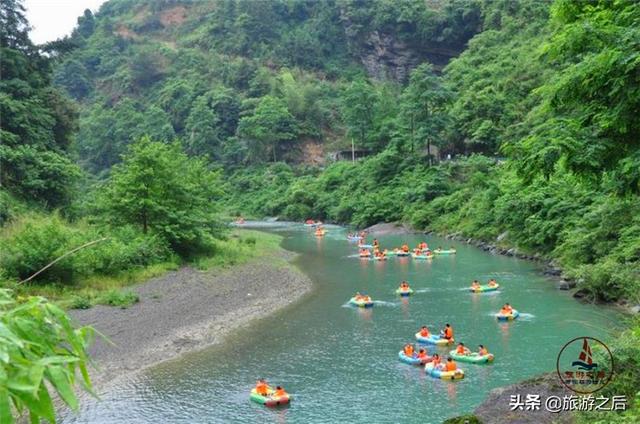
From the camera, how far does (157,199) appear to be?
3150 cm

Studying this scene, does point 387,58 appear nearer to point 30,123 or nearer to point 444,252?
point 444,252

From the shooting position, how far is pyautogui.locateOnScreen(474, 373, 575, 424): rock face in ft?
34.1

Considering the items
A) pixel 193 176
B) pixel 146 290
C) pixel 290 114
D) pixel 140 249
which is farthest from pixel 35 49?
pixel 290 114

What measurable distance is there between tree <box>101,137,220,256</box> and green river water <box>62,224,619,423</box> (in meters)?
8.33

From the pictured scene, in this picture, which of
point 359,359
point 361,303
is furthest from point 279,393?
point 361,303

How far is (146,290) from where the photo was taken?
2562 centimetres

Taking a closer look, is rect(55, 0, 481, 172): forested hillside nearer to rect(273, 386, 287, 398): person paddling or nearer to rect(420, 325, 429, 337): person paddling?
rect(420, 325, 429, 337): person paddling

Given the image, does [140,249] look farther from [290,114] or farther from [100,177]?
[100,177]

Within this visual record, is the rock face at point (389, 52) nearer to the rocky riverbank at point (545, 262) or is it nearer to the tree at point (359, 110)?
the tree at point (359, 110)

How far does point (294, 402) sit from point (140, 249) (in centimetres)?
1604

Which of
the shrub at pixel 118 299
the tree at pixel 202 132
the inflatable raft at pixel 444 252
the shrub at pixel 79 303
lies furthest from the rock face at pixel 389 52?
the shrub at pixel 79 303

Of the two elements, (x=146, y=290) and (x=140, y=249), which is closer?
(x=146, y=290)

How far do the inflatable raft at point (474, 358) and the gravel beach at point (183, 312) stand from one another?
804 centimetres

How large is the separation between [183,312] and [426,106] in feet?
128
